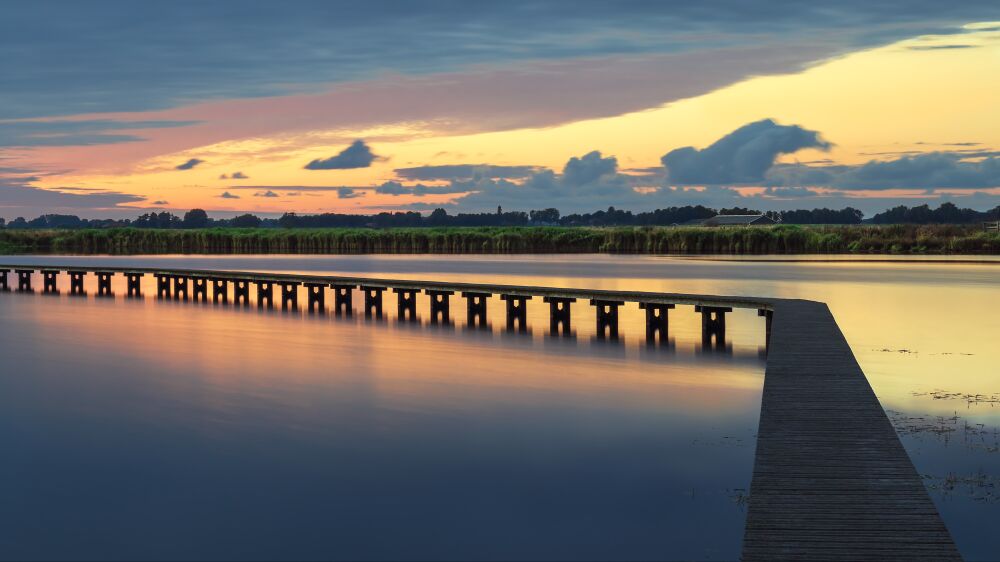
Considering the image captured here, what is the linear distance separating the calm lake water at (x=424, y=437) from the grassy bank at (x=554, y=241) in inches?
1536

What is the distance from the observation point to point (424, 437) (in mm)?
12992

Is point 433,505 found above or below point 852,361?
below

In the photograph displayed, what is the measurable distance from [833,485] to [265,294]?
3044 centimetres

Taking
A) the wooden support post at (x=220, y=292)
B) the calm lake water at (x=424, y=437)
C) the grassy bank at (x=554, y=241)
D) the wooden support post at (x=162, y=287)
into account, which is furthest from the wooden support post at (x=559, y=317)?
the grassy bank at (x=554, y=241)

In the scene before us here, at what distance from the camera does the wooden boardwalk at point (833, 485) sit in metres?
6.00

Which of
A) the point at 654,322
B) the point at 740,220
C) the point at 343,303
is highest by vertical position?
the point at 740,220

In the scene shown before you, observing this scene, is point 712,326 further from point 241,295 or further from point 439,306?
point 241,295

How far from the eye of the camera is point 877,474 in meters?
7.40

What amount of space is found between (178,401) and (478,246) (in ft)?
221

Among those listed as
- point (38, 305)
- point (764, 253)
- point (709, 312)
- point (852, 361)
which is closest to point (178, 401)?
point (852, 361)

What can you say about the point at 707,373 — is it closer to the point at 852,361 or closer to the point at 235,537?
the point at 852,361

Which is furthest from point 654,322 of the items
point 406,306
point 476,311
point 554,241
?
point 554,241

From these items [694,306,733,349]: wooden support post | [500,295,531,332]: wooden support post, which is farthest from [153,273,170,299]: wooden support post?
[694,306,733,349]: wooden support post

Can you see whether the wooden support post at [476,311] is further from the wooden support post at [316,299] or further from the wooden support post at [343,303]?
the wooden support post at [316,299]
